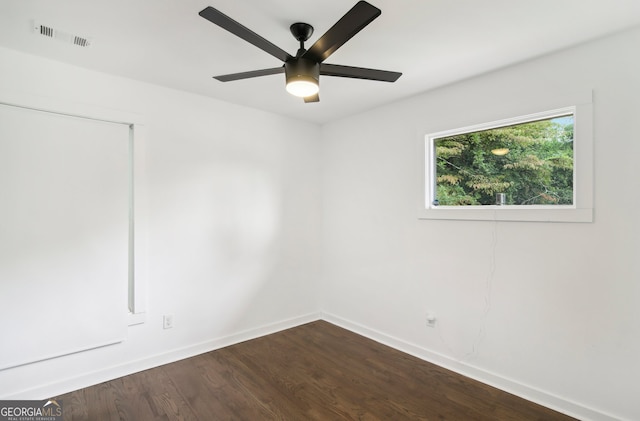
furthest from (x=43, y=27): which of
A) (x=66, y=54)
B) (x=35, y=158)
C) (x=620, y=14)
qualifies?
(x=620, y=14)

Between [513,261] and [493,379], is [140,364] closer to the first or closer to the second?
[493,379]

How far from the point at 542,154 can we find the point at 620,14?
35.9 inches

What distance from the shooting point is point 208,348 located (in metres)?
3.08

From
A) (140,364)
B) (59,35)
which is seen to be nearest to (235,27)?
(59,35)

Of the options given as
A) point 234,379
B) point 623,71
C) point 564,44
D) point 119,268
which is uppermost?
point 564,44

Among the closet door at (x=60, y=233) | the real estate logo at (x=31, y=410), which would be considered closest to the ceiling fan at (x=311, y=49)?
the closet door at (x=60, y=233)

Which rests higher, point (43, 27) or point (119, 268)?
point (43, 27)

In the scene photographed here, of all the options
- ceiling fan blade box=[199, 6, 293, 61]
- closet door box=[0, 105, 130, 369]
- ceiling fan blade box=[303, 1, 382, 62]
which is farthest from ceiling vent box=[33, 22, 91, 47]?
ceiling fan blade box=[303, 1, 382, 62]

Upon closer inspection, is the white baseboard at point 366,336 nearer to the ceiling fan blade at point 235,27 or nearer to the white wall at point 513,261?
the white wall at point 513,261

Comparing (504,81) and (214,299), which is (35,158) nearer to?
(214,299)

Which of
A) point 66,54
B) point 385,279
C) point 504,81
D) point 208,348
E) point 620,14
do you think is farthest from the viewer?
point 385,279

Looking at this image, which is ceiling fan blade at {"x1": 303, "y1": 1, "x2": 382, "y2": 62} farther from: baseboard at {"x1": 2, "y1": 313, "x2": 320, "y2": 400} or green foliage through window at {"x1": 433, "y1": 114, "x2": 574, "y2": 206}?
baseboard at {"x1": 2, "y1": 313, "x2": 320, "y2": 400}

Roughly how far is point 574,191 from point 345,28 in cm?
193

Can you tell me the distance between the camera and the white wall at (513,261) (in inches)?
77.5
